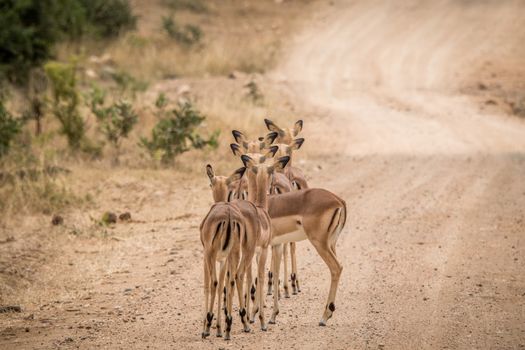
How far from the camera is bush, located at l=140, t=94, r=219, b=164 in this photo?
16219 mm

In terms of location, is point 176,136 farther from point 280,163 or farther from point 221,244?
point 221,244

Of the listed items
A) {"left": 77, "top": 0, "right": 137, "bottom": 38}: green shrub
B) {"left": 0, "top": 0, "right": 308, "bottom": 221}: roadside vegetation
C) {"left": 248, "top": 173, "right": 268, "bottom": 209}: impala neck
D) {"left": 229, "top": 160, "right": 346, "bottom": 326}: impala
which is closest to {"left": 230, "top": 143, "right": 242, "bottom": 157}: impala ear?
{"left": 248, "top": 173, "right": 268, "bottom": 209}: impala neck

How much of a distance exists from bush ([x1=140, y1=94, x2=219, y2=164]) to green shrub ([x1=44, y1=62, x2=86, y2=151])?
1.38 meters

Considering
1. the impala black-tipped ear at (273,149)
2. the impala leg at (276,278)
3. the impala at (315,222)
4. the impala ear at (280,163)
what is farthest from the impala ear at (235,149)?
the impala leg at (276,278)

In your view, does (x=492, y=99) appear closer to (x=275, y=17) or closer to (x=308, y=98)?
(x=308, y=98)

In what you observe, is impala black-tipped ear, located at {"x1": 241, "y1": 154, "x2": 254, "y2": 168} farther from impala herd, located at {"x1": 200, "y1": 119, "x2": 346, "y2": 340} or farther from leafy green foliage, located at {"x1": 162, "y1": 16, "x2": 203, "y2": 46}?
leafy green foliage, located at {"x1": 162, "y1": 16, "x2": 203, "y2": 46}

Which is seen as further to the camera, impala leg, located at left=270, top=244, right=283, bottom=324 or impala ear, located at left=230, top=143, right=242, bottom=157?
impala ear, located at left=230, top=143, right=242, bottom=157

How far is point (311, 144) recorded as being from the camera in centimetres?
1856

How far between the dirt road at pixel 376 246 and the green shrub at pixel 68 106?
2485 millimetres

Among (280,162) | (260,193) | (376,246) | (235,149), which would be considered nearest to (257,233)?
(260,193)

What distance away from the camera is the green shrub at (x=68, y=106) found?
55.7 ft

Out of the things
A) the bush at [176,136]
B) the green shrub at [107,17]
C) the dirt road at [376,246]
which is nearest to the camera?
the dirt road at [376,246]

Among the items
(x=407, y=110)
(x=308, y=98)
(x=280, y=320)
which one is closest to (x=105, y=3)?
(x=308, y=98)

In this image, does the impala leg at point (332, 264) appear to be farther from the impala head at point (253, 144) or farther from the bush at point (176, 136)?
the bush at point (176, 136)
